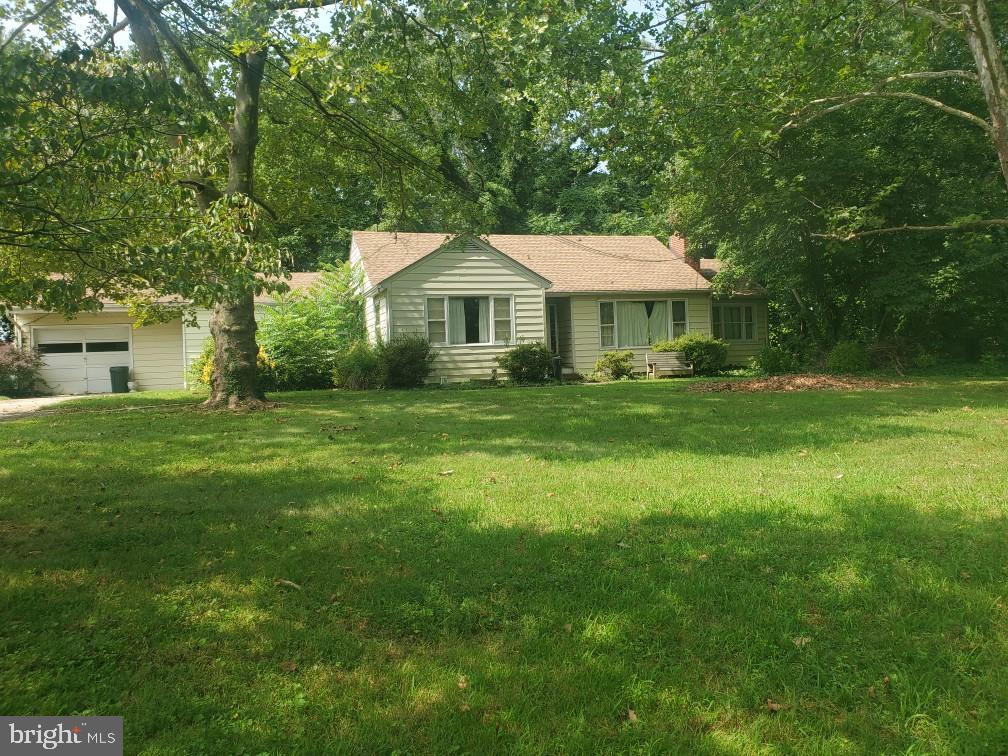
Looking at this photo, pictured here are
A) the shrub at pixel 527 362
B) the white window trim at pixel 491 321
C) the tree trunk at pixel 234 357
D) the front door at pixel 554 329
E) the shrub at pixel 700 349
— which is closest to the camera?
the tree trunk at pixel 234 357

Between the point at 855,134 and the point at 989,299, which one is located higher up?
the point at 855,134

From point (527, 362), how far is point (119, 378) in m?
13.4

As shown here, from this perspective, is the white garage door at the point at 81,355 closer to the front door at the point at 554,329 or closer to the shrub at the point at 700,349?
the front door at the point at 554,329

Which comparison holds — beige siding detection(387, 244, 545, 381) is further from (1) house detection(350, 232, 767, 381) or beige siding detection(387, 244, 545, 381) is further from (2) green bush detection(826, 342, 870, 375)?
(2) green bush detection(826, 342, 870, 375)

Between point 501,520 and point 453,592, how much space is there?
51.2 inches

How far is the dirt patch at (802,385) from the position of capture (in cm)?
1506

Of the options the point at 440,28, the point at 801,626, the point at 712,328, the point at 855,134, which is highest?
the point at 855,134

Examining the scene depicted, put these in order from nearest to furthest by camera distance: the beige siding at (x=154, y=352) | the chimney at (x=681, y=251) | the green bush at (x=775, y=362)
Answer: the green bush at (x=775, y=362), the beige siding at (x=154, y=352), the chimney at (x=681, y=251)

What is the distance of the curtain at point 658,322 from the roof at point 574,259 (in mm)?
764

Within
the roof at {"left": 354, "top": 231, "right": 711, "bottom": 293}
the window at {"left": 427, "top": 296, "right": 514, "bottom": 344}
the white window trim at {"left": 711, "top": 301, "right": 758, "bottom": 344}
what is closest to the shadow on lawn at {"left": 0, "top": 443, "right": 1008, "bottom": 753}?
the window at {"left": 427, "top": 296, "right": 514, "bottom": 344}

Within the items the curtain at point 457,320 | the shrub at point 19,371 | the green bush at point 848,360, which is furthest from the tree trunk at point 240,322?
the green bush at point 848,360

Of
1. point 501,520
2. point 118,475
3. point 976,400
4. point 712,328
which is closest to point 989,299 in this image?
point 712,328

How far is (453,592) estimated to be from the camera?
144 inches

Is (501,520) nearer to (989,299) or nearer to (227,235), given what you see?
(227,235)
